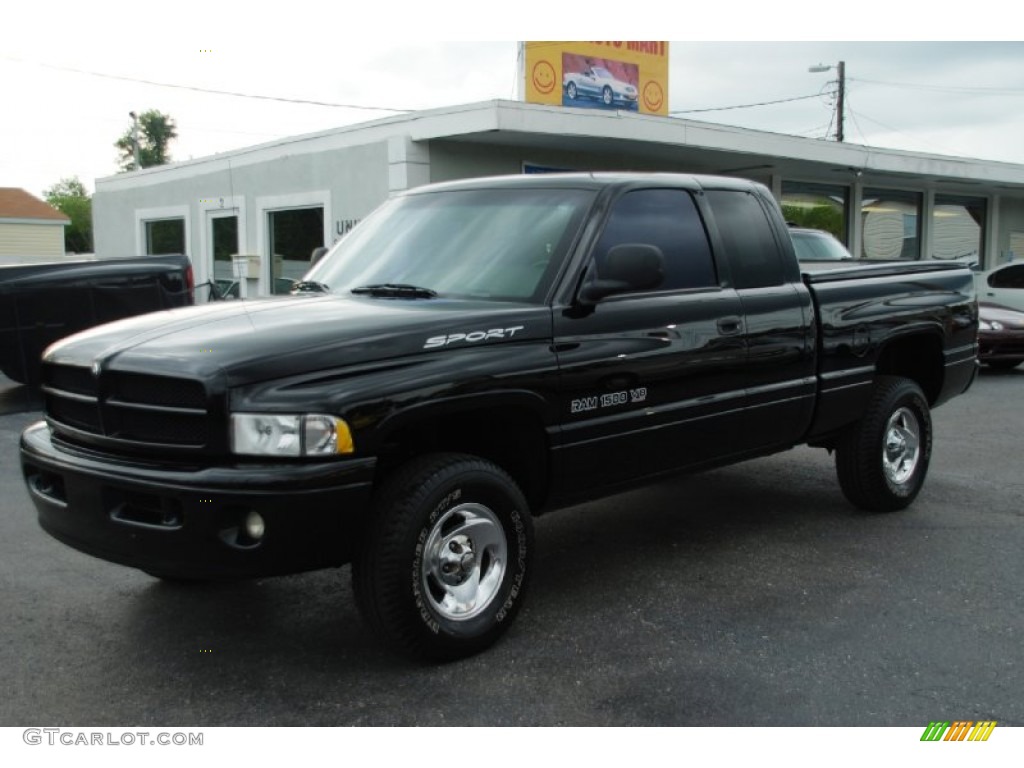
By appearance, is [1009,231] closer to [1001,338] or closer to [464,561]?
[1001,338]

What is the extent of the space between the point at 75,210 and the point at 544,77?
91.0m

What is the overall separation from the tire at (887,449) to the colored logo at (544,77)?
1362 cm

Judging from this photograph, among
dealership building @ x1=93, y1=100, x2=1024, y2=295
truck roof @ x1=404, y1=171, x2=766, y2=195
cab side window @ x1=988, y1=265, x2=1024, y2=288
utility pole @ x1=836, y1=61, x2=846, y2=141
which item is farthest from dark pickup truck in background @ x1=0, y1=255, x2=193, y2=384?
utility pole @ x1=836, y1=61, x2=846, y2=141

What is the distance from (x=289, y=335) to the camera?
379 cm

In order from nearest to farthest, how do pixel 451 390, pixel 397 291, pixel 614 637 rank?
1. pixel 451 390
2. pixel 614 637
3. pixel 397 291

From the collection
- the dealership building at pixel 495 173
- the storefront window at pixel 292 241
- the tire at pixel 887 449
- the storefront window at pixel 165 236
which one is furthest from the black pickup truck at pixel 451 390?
the storefront window at pixel 165 236

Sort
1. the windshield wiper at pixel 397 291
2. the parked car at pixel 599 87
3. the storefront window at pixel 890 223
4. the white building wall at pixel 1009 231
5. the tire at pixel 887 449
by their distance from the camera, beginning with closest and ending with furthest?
1. the windshield wiper at pixel 397 291
2. the tire at pixel 887 449
3. the parked car at pixel 599 87
4. the storefront window at pixel 890 223
5. the white building wall at pixel 1009 231

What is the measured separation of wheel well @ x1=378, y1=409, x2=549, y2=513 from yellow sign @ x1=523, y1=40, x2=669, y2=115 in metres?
14.4

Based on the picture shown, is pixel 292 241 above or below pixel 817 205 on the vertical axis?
below

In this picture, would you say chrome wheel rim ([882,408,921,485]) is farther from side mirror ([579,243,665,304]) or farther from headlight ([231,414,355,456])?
headlight ([231,414,355,456])

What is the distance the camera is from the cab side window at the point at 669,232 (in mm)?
4875

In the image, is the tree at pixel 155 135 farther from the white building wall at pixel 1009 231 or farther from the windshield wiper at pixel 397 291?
the windshield wiper at pixel 397 291

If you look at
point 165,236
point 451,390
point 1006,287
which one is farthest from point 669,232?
point 165,236

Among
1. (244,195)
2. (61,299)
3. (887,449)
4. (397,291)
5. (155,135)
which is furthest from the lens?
(155,135)
